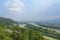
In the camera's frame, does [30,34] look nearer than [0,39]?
No

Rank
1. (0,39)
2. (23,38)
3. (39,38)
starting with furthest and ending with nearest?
(39,38), (23,38), (0,39)

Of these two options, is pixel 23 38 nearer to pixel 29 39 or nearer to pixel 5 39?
pixel 29 39

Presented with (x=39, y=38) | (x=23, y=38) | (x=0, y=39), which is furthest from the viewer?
(x=39, y=38)

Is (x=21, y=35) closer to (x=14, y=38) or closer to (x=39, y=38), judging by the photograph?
(x=14, y=38)

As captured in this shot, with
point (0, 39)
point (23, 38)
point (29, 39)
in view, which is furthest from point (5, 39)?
point (29, 39)

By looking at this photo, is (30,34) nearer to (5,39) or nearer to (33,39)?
(33,39)

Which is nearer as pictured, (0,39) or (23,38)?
(0,39)

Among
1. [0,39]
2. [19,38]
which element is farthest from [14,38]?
[0,39]
